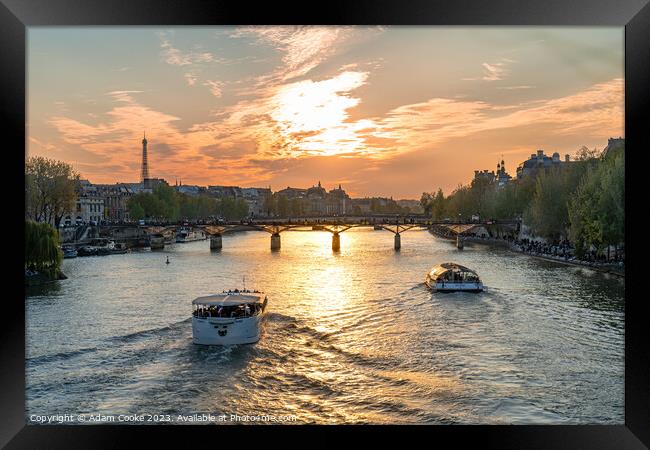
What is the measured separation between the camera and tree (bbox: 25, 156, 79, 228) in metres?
25.3

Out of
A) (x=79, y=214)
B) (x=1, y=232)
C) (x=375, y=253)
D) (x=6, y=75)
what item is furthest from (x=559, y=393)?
(x=79, y=214)

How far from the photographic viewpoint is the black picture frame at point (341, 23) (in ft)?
14.5

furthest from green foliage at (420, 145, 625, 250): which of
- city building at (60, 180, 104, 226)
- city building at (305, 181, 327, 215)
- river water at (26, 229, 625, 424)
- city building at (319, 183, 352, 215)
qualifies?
city building at (319, 183, 352, 215)

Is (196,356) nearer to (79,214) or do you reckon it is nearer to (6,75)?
(6,75)

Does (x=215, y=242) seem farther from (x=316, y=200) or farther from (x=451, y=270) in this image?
(x=316, y=200)

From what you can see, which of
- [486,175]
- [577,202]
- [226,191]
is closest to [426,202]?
[486,175]

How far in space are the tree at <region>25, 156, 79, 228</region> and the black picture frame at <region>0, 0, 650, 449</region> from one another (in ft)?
73.1

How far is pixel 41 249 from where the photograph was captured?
15727 millimetres

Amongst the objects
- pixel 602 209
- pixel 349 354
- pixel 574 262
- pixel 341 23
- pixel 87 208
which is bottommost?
pixel 349 354

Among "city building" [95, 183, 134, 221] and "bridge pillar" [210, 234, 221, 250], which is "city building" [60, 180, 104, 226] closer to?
Result: "city building" [95, 183, 134, 221]

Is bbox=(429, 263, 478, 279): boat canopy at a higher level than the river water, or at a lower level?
higher

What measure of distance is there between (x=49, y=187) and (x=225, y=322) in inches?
764

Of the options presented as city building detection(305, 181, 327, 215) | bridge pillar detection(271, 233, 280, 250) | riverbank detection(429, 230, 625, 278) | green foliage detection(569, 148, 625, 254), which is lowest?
riverbank detection(429, 230, 625, 278)

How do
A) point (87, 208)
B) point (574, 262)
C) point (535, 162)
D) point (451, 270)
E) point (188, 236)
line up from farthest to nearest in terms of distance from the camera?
point (535, 162) → point (188, 236) → point (87, 208) → point (574, 262) → point (451, 270)
